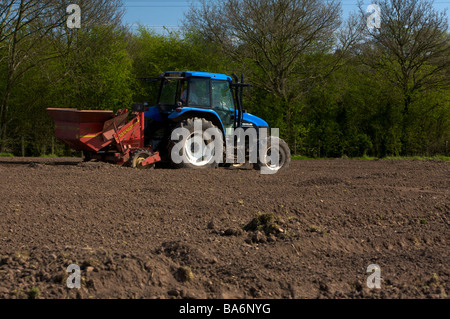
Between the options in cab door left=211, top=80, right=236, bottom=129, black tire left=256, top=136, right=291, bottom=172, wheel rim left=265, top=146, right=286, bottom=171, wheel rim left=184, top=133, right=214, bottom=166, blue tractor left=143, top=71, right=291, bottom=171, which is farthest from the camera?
wheel rim left=265, top=146, right=286, bottom=171

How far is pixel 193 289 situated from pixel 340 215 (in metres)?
3.00

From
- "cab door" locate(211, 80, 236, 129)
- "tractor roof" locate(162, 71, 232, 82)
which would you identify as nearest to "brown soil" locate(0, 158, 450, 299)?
"cab door" locate(211, 80, 236, 129)

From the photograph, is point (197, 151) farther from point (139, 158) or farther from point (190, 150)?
point (139, 158)

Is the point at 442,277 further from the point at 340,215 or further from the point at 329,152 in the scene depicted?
the point at 329,152

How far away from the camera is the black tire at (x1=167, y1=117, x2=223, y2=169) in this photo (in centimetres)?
1027

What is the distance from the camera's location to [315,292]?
399cm

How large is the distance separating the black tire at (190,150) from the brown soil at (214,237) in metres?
1.46

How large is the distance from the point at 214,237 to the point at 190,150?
552cm

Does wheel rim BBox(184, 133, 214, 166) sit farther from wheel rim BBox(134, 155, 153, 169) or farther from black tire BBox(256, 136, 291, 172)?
black tire BBox(256, 136, 291, 172)

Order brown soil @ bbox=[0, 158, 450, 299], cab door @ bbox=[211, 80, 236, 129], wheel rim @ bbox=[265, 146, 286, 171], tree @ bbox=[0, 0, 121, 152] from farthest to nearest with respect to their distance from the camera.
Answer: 1. tree @ bbox=[0, 0, 121, 152]
2. wheel rim @ bbox=[265, 146, 286, 171]
3. cab door @ bbox=[211, 80, 236, 129]
4. brown soil @ bbox=[0, 158, 450, 299]

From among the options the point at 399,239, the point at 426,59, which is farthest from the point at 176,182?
the point at 426,59

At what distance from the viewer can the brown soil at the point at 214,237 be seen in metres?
4.03

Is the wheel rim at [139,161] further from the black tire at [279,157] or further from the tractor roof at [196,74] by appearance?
the black tire at [279,157]

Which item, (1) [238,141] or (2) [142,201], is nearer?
(2) [142,201]
